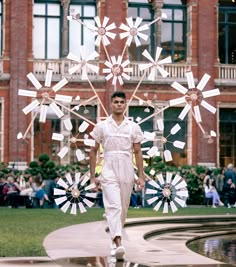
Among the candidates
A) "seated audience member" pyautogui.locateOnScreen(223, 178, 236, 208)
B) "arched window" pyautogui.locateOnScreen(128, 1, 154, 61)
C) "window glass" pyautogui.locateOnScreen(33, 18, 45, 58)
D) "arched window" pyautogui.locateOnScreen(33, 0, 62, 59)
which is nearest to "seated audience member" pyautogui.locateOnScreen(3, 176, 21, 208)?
"seated audience member" pyautogui.locateOnScreen(223, 178, 236, 208)

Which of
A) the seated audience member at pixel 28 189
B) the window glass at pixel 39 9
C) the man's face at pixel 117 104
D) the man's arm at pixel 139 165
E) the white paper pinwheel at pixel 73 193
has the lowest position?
the seated audience member at pixel 28 189

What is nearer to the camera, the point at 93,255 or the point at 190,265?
the point at 190,265

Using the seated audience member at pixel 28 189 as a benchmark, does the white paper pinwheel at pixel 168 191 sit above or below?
above

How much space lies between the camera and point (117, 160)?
9.88 metres

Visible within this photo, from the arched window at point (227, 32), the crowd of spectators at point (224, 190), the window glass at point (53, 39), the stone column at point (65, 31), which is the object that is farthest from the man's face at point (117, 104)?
the arched window at point (227, 32)

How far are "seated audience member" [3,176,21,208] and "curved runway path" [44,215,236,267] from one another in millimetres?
10395

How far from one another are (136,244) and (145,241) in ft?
2.06

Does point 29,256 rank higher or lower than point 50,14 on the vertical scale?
lower

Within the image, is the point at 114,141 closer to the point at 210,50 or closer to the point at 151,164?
the point at 151,164

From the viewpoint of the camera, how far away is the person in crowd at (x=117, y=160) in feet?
31.8

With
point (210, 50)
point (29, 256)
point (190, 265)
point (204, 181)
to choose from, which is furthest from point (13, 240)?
point (210, 50)

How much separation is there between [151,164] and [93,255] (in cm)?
2203

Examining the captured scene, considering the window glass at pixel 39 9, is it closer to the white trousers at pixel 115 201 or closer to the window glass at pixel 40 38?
the window glass at pixel 40 38

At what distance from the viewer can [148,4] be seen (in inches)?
1406
